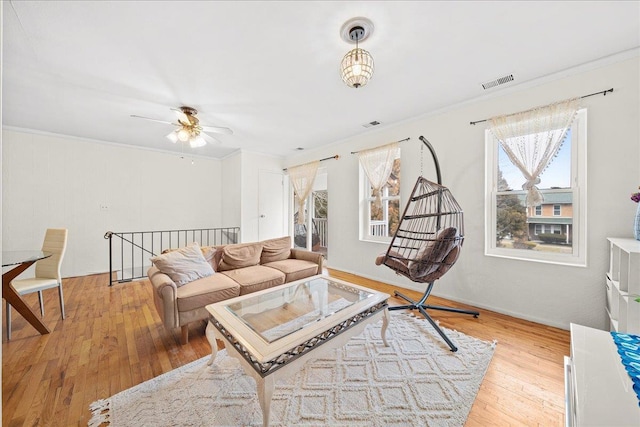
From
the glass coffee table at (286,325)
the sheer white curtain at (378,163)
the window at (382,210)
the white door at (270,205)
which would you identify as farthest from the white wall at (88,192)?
the glass coffee table at (286,325)

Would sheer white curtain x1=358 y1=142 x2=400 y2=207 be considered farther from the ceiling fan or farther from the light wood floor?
the ceiling fan

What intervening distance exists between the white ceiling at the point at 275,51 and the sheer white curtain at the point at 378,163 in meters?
0.55

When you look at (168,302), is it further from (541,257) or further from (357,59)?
(541,257)

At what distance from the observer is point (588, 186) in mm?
2402

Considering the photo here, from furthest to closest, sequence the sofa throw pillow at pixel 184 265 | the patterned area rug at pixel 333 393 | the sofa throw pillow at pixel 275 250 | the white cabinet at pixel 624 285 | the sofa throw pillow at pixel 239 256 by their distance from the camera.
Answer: the sofa throw pillow at pixel 275 250 < the sofa throw pillow at pixel 239 256 < the sofa throw pillow at pixel 184 265 < the white cabinet at pixel 624 285 < the patterned area rug at pixel 333 393

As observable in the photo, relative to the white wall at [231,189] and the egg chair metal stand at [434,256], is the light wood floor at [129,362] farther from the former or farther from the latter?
the white wall at [231,189]

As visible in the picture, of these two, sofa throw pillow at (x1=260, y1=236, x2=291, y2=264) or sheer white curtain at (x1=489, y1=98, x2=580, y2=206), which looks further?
sofa throw pillow at (x1=260, y1=236, x2=291, y2=264)

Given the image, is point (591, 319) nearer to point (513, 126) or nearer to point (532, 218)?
point (532, 218)

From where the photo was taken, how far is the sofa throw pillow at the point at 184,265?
2531 millimetres

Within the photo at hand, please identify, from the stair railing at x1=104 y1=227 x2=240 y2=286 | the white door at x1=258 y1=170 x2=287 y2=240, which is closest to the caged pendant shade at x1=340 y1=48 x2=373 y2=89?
the white door at x1=258 y1=170 x2=287 y2=240

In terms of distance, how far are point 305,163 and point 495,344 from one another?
4069 millimetres

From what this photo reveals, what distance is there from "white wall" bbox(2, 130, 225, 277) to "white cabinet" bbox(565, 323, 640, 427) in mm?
5174

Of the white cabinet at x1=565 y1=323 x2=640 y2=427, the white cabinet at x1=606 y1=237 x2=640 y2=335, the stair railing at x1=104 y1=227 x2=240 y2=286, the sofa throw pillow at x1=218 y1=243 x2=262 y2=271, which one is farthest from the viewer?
the stair railing at x1=104 y1=227 x2=240 y2=286

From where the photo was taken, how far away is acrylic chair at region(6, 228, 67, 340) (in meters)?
2.59
